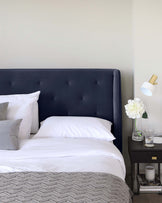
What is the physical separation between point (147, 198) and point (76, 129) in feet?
3.21

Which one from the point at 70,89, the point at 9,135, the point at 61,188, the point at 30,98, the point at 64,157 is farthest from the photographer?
the point at 70,89

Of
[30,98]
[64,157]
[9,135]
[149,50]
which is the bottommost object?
[64,157]

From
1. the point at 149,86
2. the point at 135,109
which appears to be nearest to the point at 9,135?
the point at 135,109

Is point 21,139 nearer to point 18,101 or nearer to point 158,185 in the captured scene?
point 18,101

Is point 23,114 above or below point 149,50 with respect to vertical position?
below

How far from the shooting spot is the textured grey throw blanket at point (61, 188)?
1.73 metres

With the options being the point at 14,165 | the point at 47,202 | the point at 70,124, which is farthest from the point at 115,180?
the point at 70,124

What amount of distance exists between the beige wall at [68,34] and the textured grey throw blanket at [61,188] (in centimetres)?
168

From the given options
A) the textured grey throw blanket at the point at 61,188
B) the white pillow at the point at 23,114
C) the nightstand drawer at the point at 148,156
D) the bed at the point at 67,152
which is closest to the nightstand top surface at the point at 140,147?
the nightstand drawer at the point at 148,156

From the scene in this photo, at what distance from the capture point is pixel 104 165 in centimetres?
228

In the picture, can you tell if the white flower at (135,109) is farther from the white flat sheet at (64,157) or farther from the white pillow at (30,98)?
the white pillow at (30,98)

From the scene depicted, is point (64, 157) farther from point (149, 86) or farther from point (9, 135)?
point (149, 86)

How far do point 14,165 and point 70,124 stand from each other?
88 cm

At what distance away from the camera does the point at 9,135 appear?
262 cm
